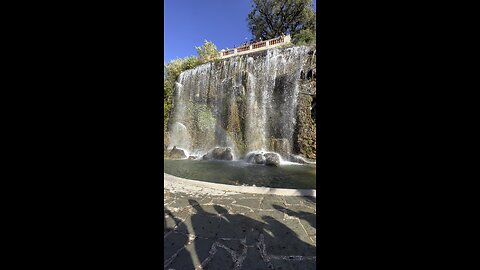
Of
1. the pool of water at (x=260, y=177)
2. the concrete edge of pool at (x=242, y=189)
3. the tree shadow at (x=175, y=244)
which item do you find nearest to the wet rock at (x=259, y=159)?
the pool of water at (x=260, y=177)

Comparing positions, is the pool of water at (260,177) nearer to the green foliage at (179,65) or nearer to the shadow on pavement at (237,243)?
the shadow on pavement at (237,243)

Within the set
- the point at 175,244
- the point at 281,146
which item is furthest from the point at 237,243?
the point at 281,146

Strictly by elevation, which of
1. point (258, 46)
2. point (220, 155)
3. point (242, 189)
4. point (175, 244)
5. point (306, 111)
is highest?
point (258, 46)

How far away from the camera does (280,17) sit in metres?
26.9

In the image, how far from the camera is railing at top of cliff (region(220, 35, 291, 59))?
20345mm

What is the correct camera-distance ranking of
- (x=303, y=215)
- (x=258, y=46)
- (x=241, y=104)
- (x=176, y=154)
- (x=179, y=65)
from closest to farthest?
(x=303, y=215)
(x=176, y=154)
(x=241, y=104)
(x=179, y=65)
(x=258, y=46)

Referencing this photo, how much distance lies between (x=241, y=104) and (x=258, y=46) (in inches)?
341

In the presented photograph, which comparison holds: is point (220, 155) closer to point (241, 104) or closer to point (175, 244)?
point (241, 104)

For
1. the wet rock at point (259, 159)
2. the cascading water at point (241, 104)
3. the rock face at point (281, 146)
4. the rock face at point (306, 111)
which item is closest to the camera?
the wet rock at point (259, 159)

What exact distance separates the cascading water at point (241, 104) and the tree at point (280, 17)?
12326 millimetres

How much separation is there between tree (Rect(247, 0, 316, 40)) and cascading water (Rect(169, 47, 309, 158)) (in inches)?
485

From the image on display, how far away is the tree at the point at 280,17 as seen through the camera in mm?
25547
